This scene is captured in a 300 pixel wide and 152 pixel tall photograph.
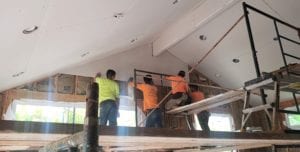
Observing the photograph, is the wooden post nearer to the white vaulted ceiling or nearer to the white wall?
the white vaulted ceiling

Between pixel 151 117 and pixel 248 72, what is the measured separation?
273 centimetres

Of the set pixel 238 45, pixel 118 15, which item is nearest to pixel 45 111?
pixel 118 15

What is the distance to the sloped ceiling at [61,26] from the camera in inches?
91.5

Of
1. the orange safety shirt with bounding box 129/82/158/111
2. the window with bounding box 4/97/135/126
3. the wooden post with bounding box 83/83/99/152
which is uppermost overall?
the orange safety shirt with bounding box 129/82/158/111

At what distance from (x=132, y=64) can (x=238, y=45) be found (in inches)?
90.3

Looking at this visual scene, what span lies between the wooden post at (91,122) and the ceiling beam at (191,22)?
3.97m

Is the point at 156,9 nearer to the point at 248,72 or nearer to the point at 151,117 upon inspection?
the point at 151,117

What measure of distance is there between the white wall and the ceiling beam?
248 millimetres

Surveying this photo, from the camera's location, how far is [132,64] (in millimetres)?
6375

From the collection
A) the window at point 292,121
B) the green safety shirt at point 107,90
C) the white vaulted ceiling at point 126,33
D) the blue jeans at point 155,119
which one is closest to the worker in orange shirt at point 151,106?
the blue jeans at point 155,119

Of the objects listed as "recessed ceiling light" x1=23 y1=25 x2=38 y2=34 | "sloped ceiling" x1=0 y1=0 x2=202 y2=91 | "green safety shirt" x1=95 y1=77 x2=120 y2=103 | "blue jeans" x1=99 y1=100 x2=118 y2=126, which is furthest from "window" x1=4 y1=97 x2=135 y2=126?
"recessed ceiling light" x1=23 y1=25 x2=38 y2=34

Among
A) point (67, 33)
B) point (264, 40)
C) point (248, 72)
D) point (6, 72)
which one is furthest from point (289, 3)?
point (6, 72)

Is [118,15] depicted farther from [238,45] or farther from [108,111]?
[238,45]

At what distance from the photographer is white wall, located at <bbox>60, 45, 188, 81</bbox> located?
5.84 metres
